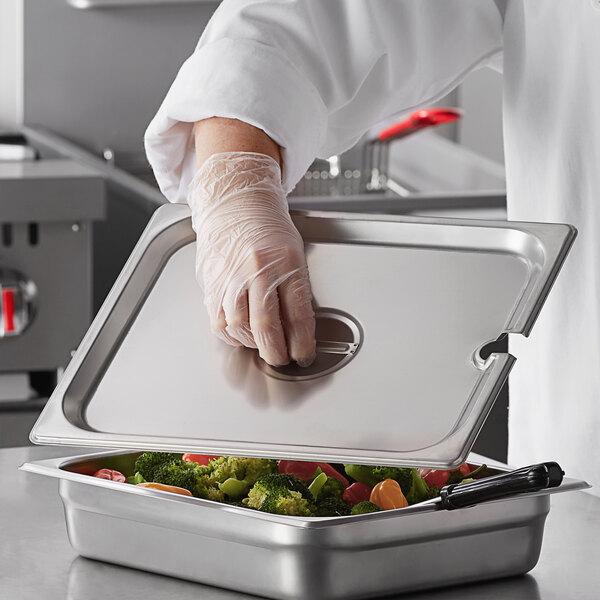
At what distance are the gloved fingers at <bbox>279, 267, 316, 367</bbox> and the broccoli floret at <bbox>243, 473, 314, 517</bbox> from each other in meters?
0.10

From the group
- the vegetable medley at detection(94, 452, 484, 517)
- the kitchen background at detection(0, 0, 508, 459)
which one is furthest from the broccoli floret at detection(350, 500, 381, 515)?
the kitchen background at detection(0, 0, 508, 459)

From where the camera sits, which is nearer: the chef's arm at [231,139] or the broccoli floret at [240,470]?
the broccoli floret at [240,470]

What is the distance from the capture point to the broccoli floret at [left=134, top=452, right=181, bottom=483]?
754mm

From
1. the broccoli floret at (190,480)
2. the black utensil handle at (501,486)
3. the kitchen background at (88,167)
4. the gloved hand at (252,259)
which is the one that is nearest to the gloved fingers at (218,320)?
the gloved hand at (252,259)

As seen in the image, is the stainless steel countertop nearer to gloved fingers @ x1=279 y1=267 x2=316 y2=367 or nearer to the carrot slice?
the carrot slice

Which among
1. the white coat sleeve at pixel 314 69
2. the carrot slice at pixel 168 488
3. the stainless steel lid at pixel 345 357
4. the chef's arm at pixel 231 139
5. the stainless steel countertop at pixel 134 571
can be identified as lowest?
the stainless steel countertop at pixel 134 571

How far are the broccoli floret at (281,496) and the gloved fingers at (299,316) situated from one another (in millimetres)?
96

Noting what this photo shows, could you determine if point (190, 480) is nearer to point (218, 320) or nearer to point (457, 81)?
point (218, 320)

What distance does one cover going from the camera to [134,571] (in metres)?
0.71

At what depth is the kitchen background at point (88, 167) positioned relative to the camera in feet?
6.24

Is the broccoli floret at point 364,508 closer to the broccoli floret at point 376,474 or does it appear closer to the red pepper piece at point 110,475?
the broccoli floret at point 376,474

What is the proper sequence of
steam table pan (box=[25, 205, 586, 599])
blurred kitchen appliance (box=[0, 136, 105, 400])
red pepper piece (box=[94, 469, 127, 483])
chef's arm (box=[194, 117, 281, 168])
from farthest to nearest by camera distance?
blurred kitchen appliance (box=[0, 136, 105, 400]), chef's arm (box=[194, 117, 281, 168]), red pepper piece (box=[94, 469, 127, 483]), steam table pan (box=[25, 205, 586, 599])

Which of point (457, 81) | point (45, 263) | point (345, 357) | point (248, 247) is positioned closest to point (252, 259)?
point (248, 247)

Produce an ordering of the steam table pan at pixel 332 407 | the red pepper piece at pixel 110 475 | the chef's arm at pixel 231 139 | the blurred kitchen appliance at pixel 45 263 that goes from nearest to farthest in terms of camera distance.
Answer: the steam table pan at pixel 332 407
the red pepper piece at pixel 110 475
the chef's arm at pixel 231 139
the blurred kitchen appliance at pixel 45 263
